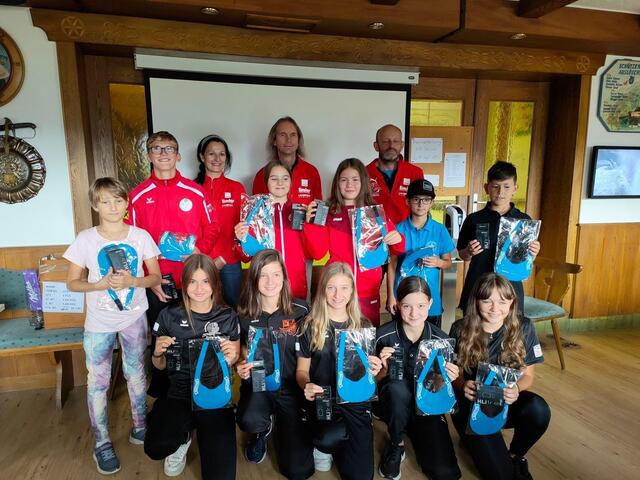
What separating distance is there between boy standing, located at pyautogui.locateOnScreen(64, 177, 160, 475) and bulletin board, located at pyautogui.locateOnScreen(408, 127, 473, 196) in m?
2.53

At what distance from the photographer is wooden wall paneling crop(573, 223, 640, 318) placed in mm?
3873

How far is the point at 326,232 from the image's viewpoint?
2379mm

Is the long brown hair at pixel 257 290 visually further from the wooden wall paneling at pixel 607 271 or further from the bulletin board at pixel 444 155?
the wooden wall paneling at pixel 607 271

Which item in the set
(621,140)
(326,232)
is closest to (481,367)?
(326,232)

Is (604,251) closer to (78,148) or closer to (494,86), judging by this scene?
(494,86)

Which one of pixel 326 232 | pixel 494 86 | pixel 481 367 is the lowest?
pixel 481 367

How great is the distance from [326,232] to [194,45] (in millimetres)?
1588

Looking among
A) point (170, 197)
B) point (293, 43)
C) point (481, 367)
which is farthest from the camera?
point (293, 43)

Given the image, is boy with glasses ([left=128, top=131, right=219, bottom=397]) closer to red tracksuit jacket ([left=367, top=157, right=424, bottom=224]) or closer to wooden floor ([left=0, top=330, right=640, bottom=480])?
wooden floor ([left=0, top=330, right=640, bottom=480])

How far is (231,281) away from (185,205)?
22.4 inches

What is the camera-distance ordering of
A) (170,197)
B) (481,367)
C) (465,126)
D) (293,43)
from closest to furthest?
(481,367)
(170,197)
(293,43)
(465,126)

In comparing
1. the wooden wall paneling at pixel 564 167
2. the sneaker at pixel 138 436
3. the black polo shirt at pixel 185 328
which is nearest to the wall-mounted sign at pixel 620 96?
the wooden wall paneling at pixel 564 167

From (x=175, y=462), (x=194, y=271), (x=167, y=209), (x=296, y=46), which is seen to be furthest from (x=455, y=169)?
(x=175, y=462)

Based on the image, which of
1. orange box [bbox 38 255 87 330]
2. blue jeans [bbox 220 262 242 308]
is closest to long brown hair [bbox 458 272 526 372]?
blue jeans [bbox 220 262 242 308]
